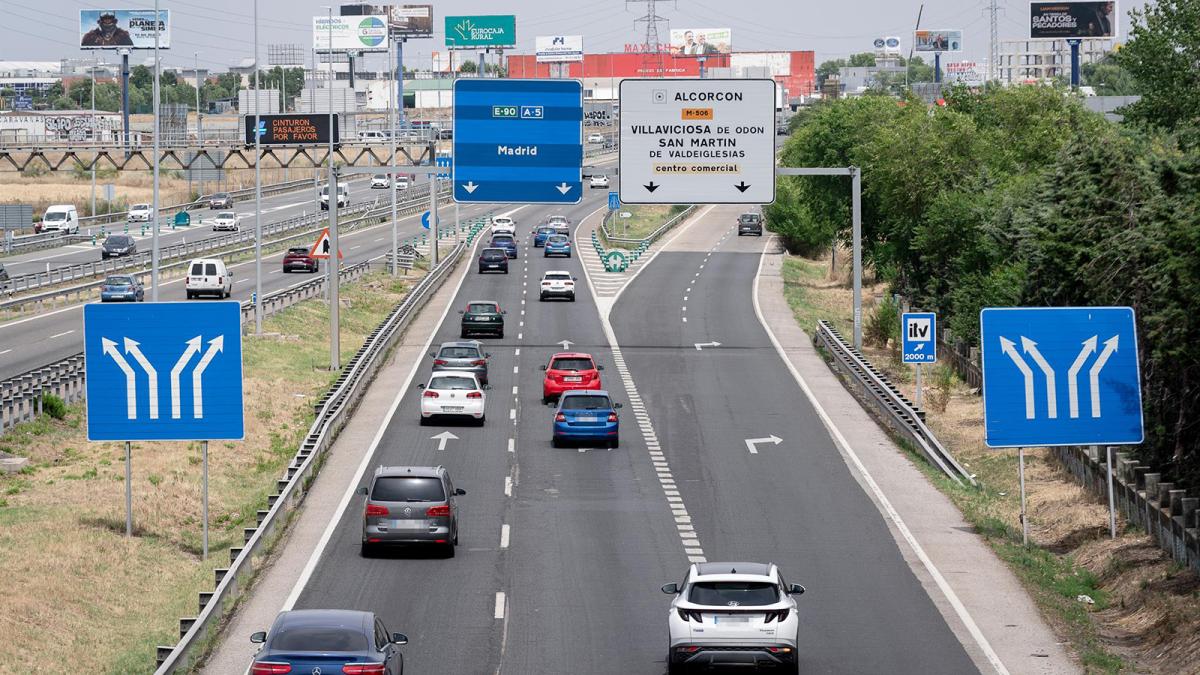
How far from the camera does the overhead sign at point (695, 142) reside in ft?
128

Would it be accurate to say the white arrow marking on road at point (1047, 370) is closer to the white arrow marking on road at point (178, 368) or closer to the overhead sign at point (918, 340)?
the white arrow marking on road at point (178, 368)

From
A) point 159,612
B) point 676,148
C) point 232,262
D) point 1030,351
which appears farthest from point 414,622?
point 232,262

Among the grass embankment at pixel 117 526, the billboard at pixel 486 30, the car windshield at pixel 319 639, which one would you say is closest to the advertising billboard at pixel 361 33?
the billboard at pixel 486 30

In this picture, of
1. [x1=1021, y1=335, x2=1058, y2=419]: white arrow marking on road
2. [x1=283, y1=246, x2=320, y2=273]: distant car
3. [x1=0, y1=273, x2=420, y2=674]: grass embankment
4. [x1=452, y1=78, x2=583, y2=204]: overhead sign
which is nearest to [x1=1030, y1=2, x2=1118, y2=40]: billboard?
[x1=283, y1=246, x2=320, y2=273]: distant car

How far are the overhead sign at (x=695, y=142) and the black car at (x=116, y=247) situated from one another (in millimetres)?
57291

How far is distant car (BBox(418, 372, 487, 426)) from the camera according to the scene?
42.1 meters

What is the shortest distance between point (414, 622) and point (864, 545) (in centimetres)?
945

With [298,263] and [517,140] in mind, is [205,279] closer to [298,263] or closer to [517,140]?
[298,263]

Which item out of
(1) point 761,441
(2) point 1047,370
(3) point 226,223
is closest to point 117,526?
(1) point 761,441

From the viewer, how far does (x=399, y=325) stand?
6025 cm

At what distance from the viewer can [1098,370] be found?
26.9 m

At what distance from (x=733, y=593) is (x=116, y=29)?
151m

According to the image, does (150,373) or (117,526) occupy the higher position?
(150,373)

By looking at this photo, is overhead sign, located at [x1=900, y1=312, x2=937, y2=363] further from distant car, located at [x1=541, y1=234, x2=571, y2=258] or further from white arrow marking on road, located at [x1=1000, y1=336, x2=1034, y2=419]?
distant car, located at [x1=541, y1=234, x2=571, y2=258]
